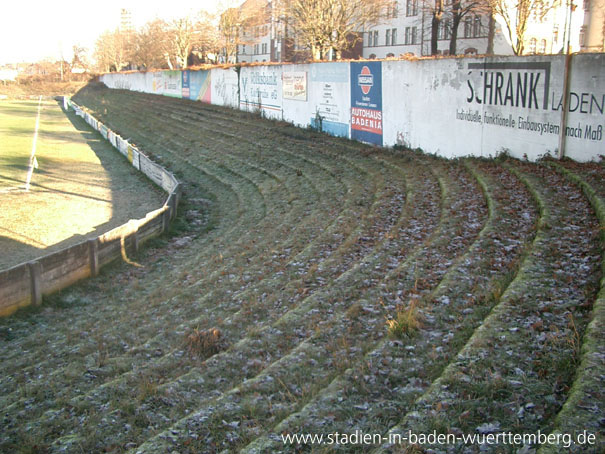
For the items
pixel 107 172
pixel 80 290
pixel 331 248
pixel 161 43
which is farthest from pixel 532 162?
pixel 161 43

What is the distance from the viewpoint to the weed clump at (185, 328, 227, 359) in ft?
29.1

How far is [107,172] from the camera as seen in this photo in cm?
2950

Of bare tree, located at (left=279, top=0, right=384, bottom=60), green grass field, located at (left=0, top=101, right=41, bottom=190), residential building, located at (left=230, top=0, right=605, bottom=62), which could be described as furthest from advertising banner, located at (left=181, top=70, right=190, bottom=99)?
bare tree, located at (left=279, top=0, right=384, bottom=60)

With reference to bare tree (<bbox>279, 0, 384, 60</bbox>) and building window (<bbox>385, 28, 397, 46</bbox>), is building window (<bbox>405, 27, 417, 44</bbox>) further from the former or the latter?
bare tree (<bbox>279, 0, 384, 60</bbox>)

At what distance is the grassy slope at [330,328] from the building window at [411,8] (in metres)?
Answer: 48.2

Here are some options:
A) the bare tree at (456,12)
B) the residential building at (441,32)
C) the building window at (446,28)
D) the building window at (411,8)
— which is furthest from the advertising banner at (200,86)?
the building window at (411,8)

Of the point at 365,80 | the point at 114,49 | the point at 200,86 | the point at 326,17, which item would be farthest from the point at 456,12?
the point at 114,49

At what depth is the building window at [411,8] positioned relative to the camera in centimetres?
6095

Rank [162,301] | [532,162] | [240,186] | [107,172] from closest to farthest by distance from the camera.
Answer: [162,301] < [532,162] < [240,186] < [107,172]

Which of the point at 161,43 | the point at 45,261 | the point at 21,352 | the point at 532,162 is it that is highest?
the point at 161,43

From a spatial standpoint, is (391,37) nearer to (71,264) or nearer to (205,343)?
(71,264)

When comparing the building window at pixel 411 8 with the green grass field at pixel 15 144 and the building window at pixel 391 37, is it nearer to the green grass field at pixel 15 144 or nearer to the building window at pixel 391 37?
the building window at pixel 391 37

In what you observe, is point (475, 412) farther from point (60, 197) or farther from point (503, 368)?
point (60, 197)

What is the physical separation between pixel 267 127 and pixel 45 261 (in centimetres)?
2229
